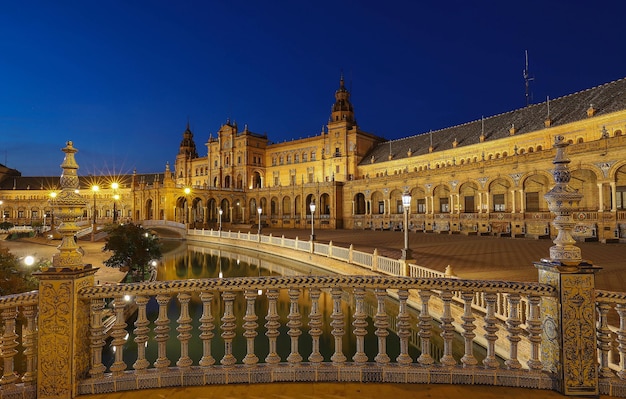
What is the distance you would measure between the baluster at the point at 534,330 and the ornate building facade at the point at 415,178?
89.2 inches

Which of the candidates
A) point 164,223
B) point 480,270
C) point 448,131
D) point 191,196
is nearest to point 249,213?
point 191,196

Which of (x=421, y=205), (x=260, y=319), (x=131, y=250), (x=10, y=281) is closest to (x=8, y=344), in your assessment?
(x=10, y=281)

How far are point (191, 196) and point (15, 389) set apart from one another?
178ft

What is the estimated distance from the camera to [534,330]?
3.64 m

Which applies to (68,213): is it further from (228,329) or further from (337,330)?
(337,330)

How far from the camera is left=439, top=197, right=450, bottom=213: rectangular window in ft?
123

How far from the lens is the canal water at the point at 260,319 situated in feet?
32.0

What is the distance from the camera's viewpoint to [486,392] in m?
3.46

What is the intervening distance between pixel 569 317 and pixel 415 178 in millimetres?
36442

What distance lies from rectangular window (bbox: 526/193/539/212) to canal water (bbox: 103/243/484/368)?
2017cm

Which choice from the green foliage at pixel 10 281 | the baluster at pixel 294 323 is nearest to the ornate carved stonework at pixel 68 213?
the baluster at pixel 294 323

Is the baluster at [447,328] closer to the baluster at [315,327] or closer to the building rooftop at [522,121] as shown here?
the baluster at [315,327]

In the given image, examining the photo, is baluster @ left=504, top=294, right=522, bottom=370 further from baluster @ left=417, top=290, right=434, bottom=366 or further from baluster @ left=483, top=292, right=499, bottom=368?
baluster @ left=417, top=290, right=434, bottom=366

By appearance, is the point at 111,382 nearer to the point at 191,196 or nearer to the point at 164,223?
the point at 164,223
